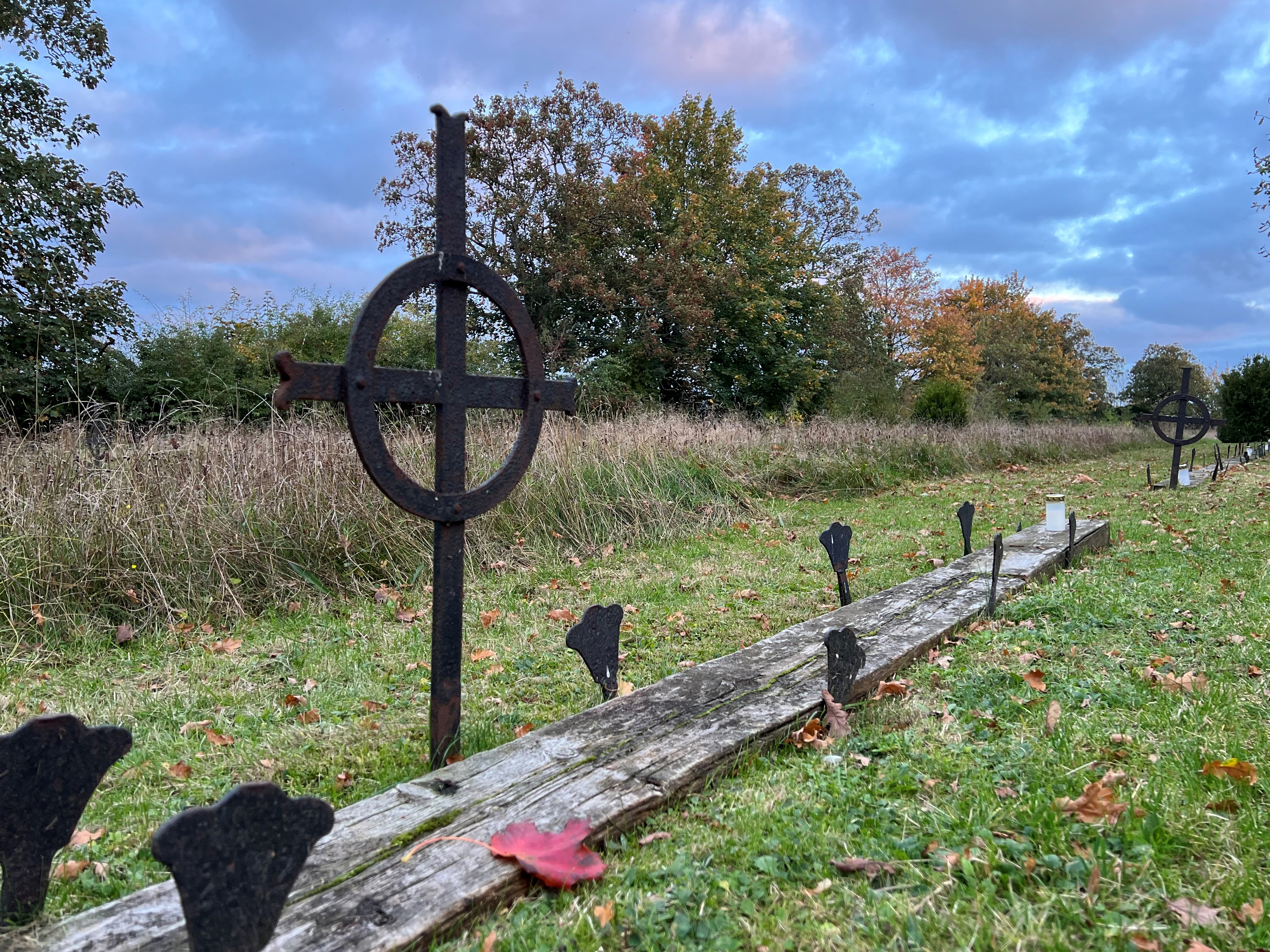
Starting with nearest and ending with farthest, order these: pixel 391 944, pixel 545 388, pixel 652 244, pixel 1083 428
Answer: pixel 391 944 → pixel 545 388 → pixel 652 244 → pixel 1083 428

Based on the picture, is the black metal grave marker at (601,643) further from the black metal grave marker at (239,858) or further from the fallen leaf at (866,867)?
the black metal grave marker at (239,858)

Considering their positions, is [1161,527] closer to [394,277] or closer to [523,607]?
[523,607]

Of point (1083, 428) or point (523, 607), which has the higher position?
point (1083, 428)

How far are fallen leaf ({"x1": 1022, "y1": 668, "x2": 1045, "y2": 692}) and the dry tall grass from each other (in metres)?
4.06

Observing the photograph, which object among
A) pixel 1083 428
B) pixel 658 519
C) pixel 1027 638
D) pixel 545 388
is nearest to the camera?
pixel 545 388

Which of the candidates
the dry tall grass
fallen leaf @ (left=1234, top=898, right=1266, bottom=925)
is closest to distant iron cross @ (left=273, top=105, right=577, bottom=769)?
fallen leaf @ (left=1234, top=898, right=1266, bottom=925)

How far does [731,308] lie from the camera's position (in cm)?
2373

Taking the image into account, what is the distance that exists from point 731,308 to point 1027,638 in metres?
20.6

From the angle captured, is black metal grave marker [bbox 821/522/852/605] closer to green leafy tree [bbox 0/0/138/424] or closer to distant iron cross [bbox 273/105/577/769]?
distant iron cross [bbox 273/105/577/769]

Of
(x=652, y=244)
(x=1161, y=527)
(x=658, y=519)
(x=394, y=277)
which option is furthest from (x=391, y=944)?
(x=652, y=244)

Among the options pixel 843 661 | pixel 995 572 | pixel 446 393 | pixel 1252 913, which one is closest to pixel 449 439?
pixel 446 393

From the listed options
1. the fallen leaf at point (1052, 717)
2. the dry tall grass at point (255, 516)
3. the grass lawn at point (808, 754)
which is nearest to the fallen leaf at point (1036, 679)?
the grass lawn at point (808, 754)

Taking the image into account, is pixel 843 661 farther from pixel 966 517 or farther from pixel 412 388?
pixel 966 517

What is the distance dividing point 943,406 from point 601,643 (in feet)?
66.7
